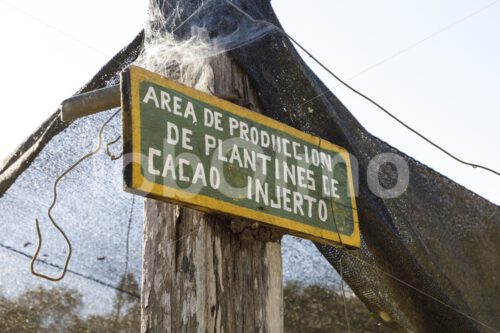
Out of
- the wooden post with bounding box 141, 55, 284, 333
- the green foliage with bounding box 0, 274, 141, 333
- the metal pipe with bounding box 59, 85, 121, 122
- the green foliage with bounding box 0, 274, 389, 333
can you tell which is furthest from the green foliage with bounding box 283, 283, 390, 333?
the metal pipe with bounding box 59, 85, 121, 122

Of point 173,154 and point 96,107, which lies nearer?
point 173,154

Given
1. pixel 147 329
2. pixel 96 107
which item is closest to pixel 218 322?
pixel 147 329

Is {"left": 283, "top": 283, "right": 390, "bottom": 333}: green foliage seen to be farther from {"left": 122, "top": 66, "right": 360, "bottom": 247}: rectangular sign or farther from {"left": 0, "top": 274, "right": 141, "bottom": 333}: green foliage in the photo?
{"left": 122, "top": 66, "right": 360, "bottom": 247}: rectangular sign

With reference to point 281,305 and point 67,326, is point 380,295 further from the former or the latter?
point 67,326

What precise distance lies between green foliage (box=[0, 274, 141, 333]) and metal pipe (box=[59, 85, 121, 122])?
1352 mm

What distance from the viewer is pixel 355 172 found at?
79.5 inches

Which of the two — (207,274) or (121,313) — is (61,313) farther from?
(207,274)

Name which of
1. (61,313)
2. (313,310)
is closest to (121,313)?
(61,313)

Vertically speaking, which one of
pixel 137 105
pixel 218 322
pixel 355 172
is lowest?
pixel 218 322

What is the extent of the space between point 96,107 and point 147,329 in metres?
0.64

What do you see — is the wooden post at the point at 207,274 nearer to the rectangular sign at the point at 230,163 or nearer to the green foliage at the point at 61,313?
the rectangular sign at the point at 230,163

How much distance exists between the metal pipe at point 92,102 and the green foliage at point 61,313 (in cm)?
135

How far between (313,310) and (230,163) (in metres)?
1.68

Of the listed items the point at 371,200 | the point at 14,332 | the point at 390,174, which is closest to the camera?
the point at 371,200
